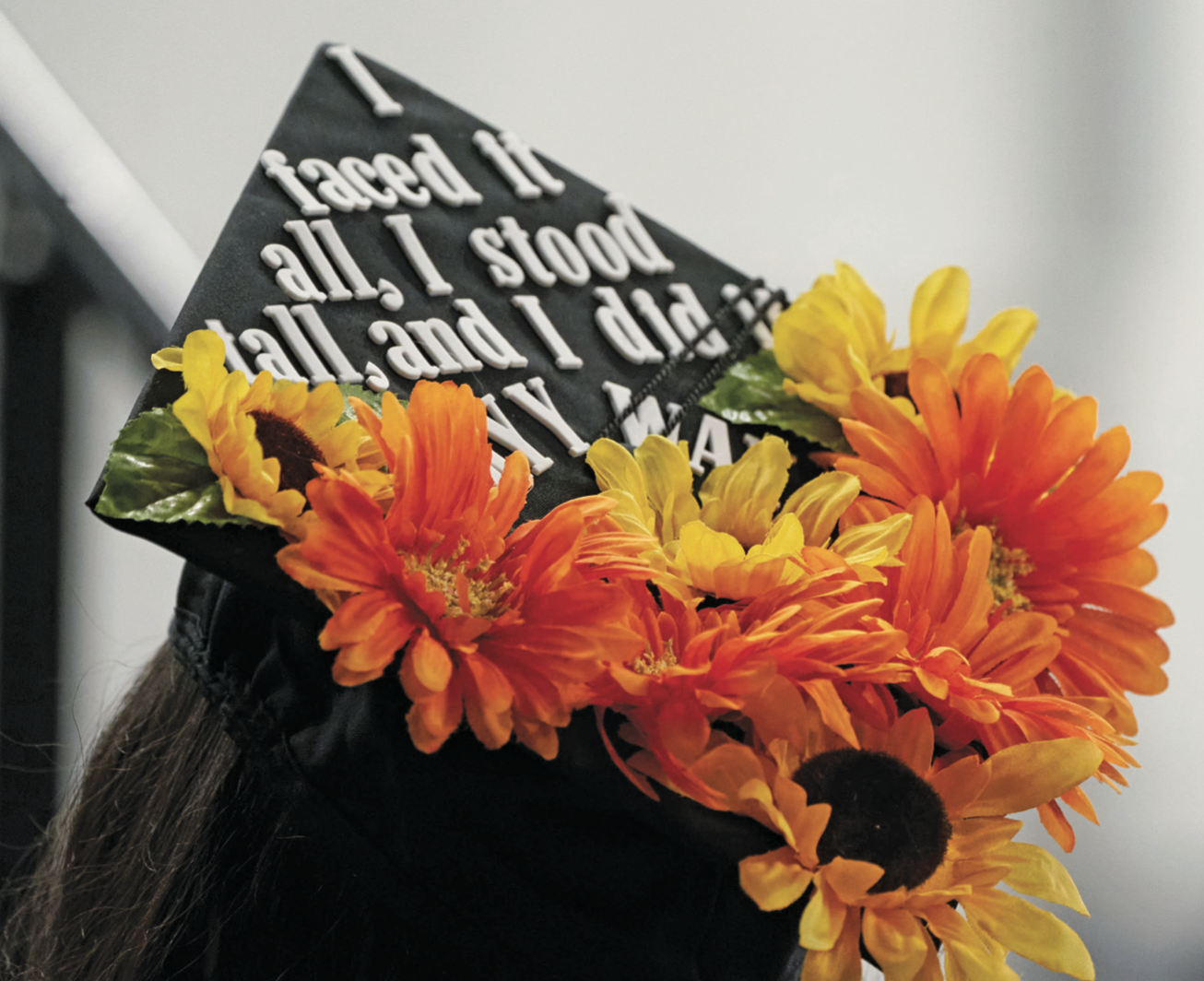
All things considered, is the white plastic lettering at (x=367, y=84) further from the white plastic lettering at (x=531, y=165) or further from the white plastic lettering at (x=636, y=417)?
the white plastic lettering at (x=636, y=417)

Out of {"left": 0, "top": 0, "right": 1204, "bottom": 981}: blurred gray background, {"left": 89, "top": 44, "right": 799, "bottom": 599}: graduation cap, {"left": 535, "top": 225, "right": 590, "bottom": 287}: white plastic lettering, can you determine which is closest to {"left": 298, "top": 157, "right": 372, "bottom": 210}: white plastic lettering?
{"left": 89, "top": 44, "right": 799, "bottom": 599}: graduation cap

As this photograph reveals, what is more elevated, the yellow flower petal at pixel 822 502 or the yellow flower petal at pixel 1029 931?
the yellow flower petal at pixel 822 502

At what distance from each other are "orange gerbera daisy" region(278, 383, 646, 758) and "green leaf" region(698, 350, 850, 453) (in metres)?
0.19

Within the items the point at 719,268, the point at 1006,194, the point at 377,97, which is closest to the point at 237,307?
the point at 377,97

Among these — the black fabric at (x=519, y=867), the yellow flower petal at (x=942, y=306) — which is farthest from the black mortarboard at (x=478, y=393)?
the yellow flower petal at (x=942, y=306)

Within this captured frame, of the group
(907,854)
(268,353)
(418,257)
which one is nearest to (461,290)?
(418,257)

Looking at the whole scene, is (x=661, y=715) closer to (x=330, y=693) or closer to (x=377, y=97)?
(x=330, y=693)

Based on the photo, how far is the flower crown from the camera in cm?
30

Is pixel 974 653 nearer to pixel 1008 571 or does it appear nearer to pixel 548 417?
pixel 1008 571

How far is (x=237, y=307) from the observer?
1.34 feet

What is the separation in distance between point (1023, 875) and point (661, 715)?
5.5 inches

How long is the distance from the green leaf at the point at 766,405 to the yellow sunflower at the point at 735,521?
0.24ft

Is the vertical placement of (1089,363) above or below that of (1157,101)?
below

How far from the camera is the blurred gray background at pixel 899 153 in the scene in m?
0.94
